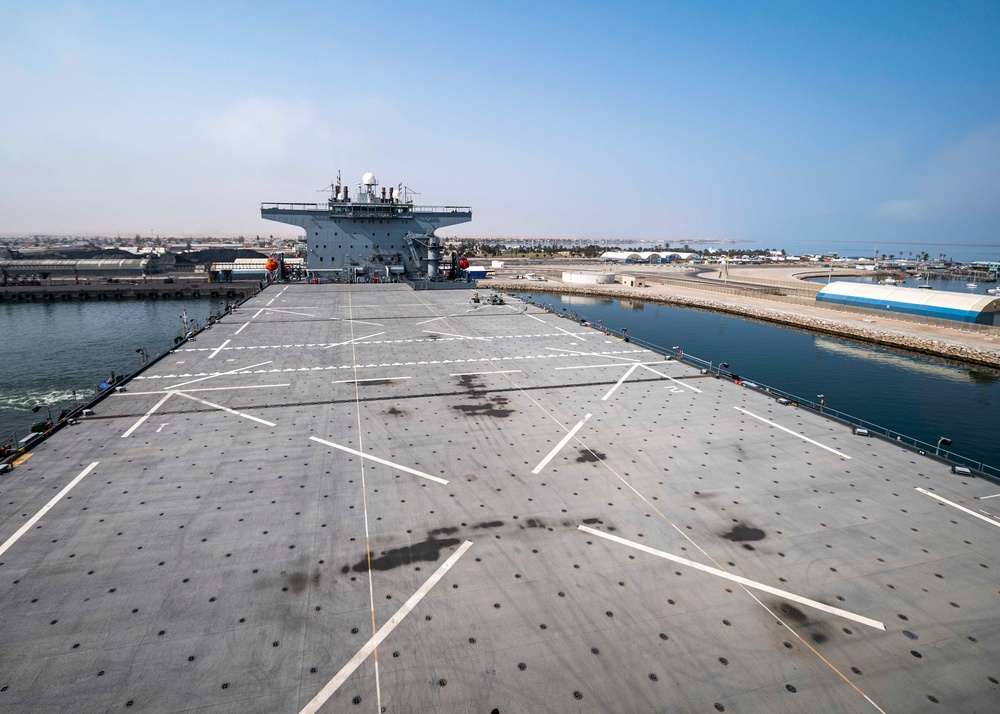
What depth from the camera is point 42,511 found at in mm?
9359

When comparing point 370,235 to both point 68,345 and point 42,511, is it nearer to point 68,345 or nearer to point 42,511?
point 68,345

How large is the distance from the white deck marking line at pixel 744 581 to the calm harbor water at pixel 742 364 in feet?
79.7

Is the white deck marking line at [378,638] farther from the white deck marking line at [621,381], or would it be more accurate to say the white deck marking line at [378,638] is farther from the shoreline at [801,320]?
the shoreline at [801,320]

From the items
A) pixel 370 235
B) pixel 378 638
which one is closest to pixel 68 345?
pixel 370 235

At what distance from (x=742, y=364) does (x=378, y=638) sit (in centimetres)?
3962

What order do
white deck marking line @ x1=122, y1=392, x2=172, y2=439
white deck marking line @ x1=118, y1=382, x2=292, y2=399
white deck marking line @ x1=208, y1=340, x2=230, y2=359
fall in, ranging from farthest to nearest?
white deck marking line @ x1=208, y1=340, x2=230, y2=359 < white deck marking line @ x1=118, y1=382, x2=292, y2=399 < white deck marking line @ x1=122, y1=392, x2=172, y2=439

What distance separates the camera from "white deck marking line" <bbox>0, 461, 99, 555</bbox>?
839 centimetres

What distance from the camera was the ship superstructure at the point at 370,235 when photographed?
42.3 metres

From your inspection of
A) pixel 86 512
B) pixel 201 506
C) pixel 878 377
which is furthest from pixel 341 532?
pixel 878 377

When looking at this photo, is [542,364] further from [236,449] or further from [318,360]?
[236,449]

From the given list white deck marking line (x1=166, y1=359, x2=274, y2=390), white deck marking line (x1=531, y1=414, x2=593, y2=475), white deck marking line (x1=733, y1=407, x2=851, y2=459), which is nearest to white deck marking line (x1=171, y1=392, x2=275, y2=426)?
white deck marking line (x1=166, y1=359, x2=274, y2=390)

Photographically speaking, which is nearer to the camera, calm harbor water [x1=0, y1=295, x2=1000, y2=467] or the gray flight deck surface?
the gray flight deck surface

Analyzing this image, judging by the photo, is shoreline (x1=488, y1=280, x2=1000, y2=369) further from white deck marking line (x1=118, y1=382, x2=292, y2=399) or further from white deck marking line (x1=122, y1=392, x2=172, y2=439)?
white deck marking line (x1=122, y1=392, x2=172, y2=439)

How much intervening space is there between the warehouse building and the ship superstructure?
47.9 m
